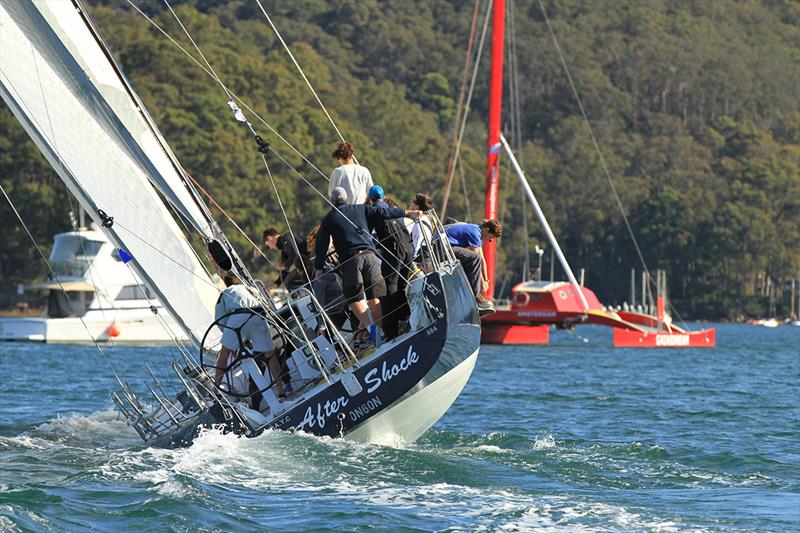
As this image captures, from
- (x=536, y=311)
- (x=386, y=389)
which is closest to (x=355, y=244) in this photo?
→ (x=386, y=389)

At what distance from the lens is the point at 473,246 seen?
12820mm

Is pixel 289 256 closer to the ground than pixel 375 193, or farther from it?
closer to the ground

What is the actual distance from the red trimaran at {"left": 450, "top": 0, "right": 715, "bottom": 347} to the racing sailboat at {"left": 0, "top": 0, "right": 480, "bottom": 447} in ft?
79.2

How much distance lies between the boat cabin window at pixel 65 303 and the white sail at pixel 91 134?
95.5 feet

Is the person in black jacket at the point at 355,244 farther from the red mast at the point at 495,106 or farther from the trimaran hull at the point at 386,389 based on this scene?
the red mast at the point at 495,106

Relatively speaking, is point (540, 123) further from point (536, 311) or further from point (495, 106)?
point (495, 106)

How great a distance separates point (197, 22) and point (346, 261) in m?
64.9

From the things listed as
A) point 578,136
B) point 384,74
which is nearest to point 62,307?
point 578,136

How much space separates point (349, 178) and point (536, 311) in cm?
2677

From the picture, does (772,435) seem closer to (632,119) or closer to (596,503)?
(596,503)

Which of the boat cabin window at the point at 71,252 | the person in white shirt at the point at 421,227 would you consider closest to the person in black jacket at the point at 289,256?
the person in white shirt at the point at 421,227

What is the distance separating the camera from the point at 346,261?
11.5 metres

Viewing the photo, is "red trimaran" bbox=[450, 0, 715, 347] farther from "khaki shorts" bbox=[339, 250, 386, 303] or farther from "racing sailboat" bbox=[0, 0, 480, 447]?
"khaki shorts" bbox=[339, 250, 386, 303]

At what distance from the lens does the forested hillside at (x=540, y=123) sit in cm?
6225
